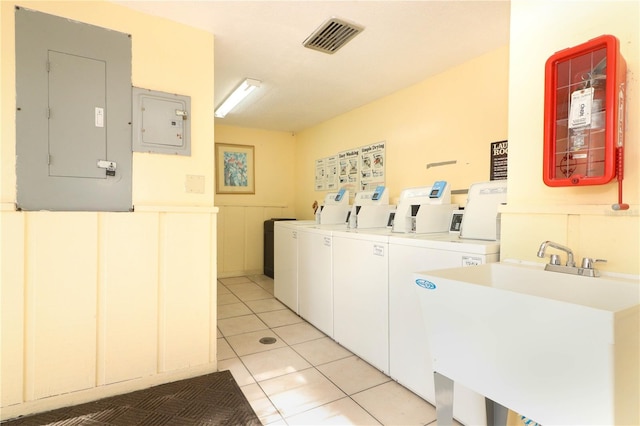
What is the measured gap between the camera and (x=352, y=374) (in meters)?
2.33

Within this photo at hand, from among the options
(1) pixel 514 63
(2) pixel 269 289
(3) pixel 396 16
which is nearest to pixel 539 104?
(1) pixel 514 63

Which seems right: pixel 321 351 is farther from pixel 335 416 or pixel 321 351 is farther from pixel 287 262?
pixel 287 262

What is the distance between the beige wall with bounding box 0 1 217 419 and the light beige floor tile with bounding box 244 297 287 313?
1361 millimetres

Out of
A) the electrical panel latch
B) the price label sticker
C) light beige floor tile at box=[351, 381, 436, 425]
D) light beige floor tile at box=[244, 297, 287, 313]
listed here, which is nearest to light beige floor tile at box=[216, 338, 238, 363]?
light beige floor tile at box=[244, 297, 287, 313]

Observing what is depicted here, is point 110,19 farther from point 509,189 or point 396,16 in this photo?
point 509,189

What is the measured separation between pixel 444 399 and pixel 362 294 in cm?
126

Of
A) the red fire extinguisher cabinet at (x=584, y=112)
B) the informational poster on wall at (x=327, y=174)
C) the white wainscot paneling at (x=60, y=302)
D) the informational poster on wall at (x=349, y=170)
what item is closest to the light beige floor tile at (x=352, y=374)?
the white wainscot paneling at (x=60, y=302)

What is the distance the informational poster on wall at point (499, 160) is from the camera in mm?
2586

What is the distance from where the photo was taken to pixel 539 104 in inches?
59.4

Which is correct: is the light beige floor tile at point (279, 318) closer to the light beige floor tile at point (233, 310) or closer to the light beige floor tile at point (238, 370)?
the light beige floor tile at point (233, 310)

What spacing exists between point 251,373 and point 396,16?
2693mm

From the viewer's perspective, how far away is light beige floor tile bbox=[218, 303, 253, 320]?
3514 millimetres

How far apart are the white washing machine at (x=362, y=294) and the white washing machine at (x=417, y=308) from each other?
0.27ft

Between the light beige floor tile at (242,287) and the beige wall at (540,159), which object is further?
the light beige floor tile at (242,287)
